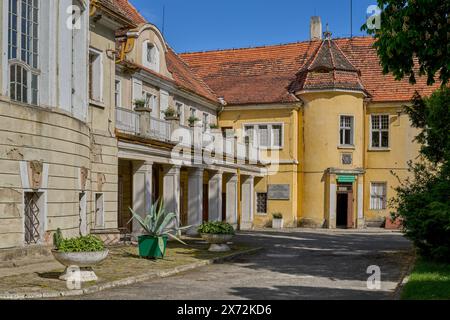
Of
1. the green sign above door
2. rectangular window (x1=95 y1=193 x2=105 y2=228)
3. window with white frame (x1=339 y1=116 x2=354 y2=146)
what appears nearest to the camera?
rectangular window (x1=95 y1=193 x2=105 y2=228)

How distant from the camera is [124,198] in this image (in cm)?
2489

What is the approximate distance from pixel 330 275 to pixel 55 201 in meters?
6.91

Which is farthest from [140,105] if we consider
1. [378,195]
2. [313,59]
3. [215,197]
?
[378,195]

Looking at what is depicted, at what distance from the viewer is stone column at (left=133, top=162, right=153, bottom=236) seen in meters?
22.0

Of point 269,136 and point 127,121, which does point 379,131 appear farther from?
point 127,121

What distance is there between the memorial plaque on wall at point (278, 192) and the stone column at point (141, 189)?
1583 centimetres

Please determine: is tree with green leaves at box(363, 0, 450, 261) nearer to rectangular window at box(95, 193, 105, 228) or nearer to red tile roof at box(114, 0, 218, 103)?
rectangular window at box(95, 193, 105, 228)

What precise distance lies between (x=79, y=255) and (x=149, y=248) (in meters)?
4.96

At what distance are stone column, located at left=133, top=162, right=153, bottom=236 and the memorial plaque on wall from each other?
51.9 ft

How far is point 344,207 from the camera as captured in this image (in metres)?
37.8

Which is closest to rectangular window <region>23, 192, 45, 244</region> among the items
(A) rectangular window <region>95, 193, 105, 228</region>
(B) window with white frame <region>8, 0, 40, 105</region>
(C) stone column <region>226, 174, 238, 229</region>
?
(B) window with white frame <region>8, 0, 40, 105</region>
